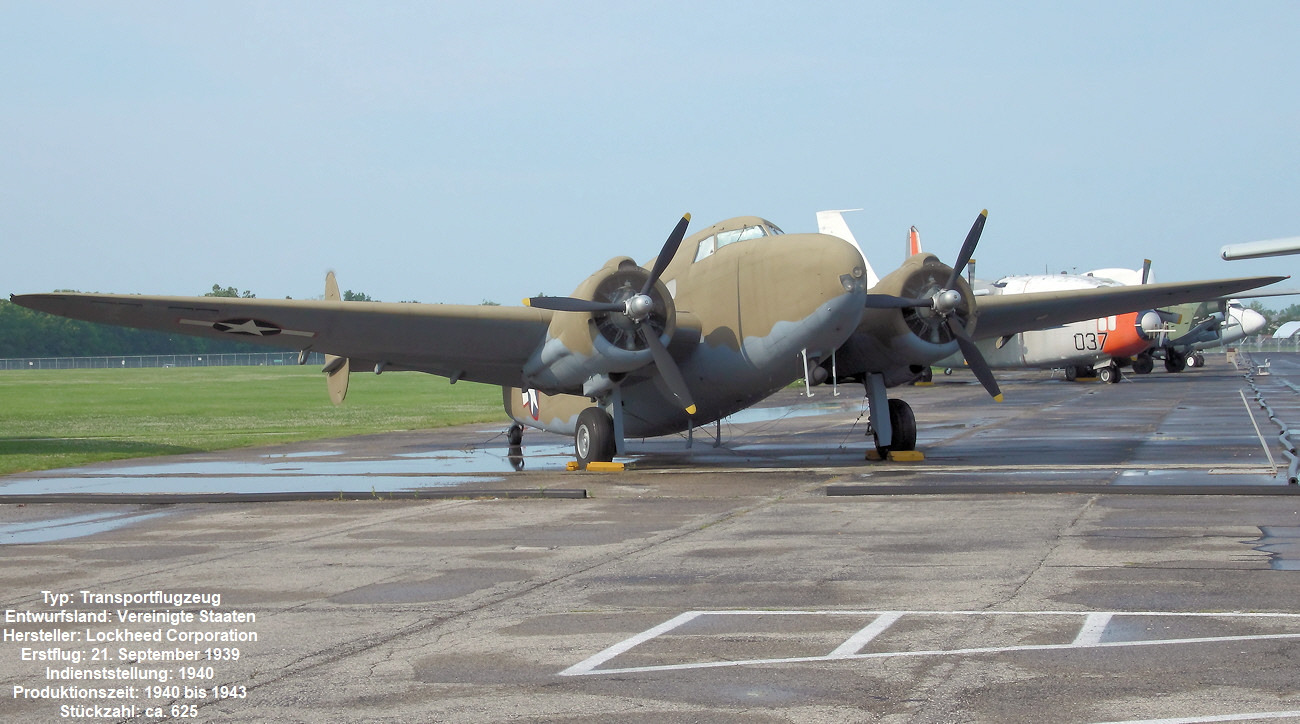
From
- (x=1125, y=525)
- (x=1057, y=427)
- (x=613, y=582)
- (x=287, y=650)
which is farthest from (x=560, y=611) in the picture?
(x=1057, y=427)

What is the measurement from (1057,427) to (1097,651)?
22.2 metres

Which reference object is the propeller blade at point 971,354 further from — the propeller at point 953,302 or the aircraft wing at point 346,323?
the aircraft wing at point 346,323

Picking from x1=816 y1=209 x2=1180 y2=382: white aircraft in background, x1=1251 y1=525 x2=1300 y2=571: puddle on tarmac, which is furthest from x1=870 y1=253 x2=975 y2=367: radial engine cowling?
x1=816 y1=209 x2=1180 y2=382: white aircraft in background

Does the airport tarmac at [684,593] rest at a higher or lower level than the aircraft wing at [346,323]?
lower

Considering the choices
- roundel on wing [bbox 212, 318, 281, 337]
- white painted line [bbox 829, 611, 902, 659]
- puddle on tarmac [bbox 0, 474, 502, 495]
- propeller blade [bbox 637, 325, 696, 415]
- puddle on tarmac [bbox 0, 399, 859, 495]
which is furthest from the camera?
propeller blade [bbox 637, 325, 696, 415]

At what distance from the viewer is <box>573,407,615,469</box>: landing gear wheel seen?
64.0ft

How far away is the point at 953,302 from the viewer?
18.7 meters

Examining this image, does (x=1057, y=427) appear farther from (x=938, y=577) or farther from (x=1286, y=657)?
(x=1286, y=657)

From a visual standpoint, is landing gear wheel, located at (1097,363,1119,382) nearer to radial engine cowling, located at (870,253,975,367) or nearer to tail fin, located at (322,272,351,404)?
radial engine cowling, located at (870,253,975,367)

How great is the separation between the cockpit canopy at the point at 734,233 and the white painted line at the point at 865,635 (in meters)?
12.1

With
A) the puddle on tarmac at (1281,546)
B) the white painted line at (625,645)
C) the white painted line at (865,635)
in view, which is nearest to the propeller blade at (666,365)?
the puddle on tarmac at (1281,546)

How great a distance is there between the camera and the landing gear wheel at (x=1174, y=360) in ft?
205

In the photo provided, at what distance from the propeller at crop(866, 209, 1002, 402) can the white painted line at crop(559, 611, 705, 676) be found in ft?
38.6

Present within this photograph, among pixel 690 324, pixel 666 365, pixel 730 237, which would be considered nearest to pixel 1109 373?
pixel 730 237
